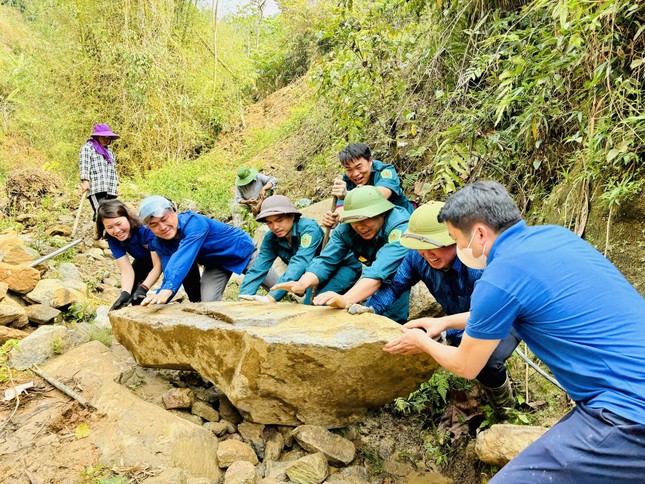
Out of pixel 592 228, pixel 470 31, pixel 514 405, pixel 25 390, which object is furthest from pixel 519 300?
pixel 470 31

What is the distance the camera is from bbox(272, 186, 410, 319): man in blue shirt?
10.1ft

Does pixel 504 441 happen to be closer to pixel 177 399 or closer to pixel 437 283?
pixel 437 283

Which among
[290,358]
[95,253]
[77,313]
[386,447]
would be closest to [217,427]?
[290,358]

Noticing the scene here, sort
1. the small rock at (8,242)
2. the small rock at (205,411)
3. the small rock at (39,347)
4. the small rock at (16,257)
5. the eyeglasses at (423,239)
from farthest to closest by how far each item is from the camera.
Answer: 1. the small rock at (8,242)
2. the small rock at (16,257)
3. the small rock at (39,347)
4. the small rock at (205,411)
5. the eyeglasses at (423,239)

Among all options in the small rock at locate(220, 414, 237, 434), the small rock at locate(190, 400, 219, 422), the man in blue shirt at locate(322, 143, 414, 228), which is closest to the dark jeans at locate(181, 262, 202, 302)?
the man in blue shirt at locate(322, 143, 414, 228)

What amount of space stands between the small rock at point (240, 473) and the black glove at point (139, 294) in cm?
182

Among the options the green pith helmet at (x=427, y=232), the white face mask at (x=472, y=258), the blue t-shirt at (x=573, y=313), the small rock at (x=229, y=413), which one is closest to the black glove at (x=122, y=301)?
the small rock at (x=229, y=413)

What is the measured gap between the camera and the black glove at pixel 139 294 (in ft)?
13.1

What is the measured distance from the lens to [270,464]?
2.84 m

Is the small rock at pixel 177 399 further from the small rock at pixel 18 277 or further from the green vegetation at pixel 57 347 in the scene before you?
the small rock at pixel 18 277

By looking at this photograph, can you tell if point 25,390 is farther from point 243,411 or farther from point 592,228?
point 592,228

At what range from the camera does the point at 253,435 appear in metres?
3.08

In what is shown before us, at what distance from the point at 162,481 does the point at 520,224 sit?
2.13m

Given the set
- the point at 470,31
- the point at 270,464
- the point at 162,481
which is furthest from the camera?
the point at 470,31
